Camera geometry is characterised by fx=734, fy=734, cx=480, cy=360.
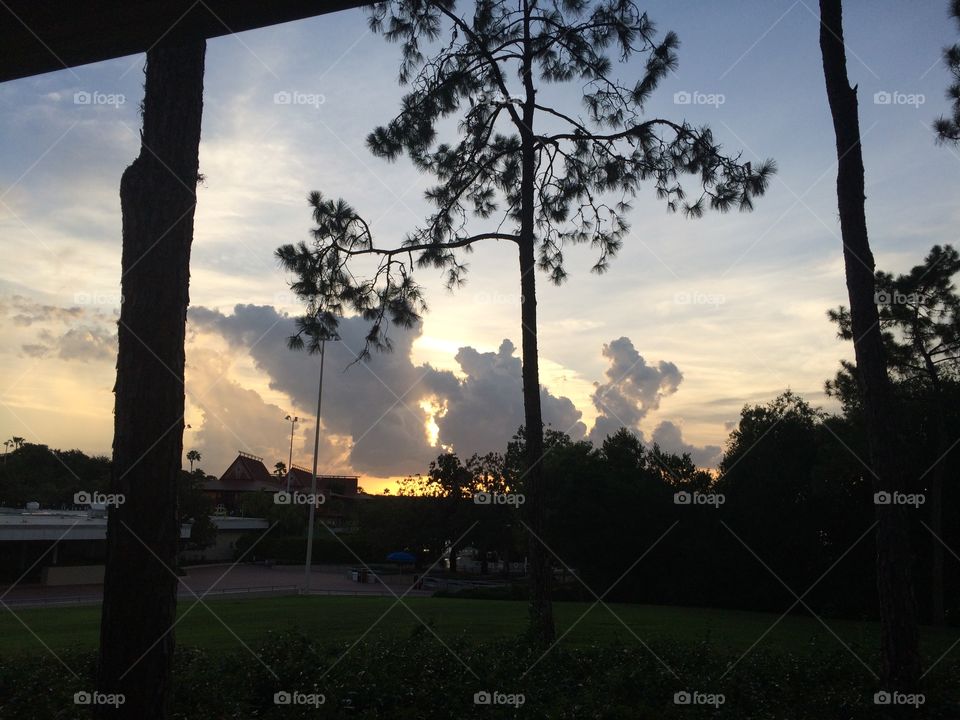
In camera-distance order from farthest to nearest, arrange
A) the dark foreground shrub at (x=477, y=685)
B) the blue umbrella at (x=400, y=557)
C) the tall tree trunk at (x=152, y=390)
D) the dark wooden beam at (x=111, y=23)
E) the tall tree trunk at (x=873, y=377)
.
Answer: the blue umbrella at (x=400, y=557), the tall tree trunk at (x=873, y=377), the dark foreground shrub at (x=477, y=685), the tall tree trunk at (x=152, y=390), the dark wooden beam at (x=111, y=23)

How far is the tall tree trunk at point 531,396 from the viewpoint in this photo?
32.7 feet

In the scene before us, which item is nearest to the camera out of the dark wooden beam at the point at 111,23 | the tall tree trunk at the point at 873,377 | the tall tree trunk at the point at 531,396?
the dark wooden beam at the point at 111,23

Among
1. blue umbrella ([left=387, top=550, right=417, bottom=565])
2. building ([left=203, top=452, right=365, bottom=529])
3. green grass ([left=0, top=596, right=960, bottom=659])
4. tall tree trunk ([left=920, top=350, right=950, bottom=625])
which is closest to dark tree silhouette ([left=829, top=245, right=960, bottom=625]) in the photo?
tall tree trunk ([left=920, top=350, right=950, bottom=625])

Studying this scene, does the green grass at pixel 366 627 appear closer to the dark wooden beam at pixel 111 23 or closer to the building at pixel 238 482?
the dark wooden beam at pixel 111 23

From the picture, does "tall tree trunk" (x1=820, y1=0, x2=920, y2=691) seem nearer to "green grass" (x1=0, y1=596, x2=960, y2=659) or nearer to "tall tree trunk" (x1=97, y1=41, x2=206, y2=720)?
"green grass" (x1=0, y1=596, x2=960, y2=659)

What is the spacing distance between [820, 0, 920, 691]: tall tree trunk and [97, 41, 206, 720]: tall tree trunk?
6224 millimetres

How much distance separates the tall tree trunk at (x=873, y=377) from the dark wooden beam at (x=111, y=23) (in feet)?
20.7

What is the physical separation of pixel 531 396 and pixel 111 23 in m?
8.35

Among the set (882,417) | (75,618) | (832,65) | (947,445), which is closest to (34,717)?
(882,417)

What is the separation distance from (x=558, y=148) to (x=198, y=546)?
42594mm

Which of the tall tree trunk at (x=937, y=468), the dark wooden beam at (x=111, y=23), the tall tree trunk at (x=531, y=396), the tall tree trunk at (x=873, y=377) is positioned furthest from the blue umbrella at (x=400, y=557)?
the dark wooden beam at (x=111, y=23)

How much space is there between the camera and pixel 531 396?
10609mm

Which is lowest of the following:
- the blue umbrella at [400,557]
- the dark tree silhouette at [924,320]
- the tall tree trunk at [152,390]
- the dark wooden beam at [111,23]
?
the blue umbrella at [400,557]

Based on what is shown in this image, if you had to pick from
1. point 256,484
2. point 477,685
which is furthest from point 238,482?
point 477,685
